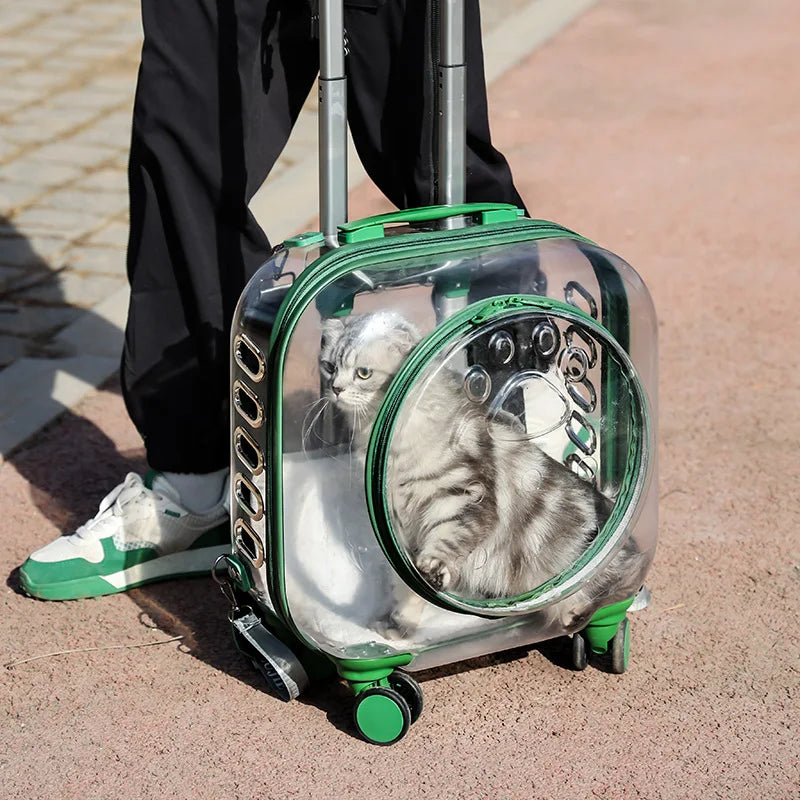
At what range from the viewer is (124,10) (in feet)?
23.9

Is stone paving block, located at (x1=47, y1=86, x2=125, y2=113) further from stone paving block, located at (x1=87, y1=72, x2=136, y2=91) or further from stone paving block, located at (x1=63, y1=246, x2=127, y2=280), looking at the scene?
stone paving block, located at (x1=63, y1=246, x2=127, y2=280)

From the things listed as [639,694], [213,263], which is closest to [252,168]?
[213,263]

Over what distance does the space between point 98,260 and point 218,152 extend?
→ 200 centimetres

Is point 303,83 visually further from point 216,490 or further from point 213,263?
point 216,490

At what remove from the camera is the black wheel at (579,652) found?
103 inches

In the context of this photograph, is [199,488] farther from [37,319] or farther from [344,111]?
[37,319]

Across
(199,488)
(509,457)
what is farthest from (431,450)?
(199,488)

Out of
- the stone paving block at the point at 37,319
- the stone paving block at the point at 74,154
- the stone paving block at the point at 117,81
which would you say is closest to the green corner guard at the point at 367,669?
the stone paving block at the point at 37,319

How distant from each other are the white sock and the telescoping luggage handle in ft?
2.54

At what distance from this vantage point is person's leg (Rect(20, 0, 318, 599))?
2.67m

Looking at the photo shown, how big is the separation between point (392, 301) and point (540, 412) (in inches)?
13.9

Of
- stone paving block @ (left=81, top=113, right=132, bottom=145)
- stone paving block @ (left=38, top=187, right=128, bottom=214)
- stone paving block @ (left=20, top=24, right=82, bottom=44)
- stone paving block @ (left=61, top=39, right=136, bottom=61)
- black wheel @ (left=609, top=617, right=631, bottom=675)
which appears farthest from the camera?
stone paving block @ (left=20, top=24, right=82, bottom=44)

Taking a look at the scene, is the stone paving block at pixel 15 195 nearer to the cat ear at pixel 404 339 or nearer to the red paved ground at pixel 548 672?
the red paved ground at pixel 548 672

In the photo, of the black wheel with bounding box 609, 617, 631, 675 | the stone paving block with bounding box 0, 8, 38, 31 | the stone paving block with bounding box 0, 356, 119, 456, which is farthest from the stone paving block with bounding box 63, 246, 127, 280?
the stone paving block with bounding box 0, 8, 38, 31
